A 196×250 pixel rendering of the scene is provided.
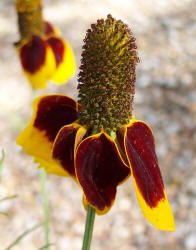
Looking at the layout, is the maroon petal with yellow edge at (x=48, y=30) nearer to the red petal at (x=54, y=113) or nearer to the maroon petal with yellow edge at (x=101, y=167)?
the red petal at (x=54, y=113)

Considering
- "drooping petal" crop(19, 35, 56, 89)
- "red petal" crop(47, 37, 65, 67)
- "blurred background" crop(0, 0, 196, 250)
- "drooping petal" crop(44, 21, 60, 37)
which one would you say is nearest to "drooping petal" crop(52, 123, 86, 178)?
"drooping petal" crop(19, 35, 56, 89)

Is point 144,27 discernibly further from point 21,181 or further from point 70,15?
point 21,181

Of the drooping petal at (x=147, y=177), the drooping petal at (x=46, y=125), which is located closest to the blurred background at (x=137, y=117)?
the drooping petal at (x=46, y=125)

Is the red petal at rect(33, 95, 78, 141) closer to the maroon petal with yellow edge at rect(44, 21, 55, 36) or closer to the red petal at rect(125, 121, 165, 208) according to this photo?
the red petal at rect(125, 121, 165, 208)

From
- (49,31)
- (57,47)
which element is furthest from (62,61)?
(49,31)

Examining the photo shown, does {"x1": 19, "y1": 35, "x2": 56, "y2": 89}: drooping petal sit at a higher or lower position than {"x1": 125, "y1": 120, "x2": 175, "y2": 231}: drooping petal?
lower

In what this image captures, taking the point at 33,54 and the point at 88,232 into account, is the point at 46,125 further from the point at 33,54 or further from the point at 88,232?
the point at 33,54
